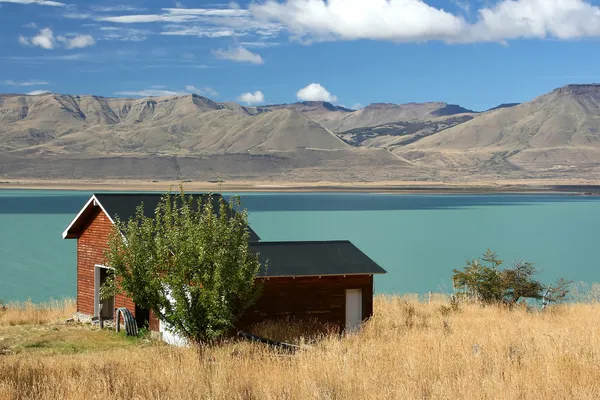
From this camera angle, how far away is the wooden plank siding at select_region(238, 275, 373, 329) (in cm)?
2383

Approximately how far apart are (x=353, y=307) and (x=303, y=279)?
6.07 ft

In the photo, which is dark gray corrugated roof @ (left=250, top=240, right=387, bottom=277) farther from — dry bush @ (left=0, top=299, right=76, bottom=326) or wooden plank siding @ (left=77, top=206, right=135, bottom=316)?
dry bush @ (left=0, top=299, right=76, bottom=326)

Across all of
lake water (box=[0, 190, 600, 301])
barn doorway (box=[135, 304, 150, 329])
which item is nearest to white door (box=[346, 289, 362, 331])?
barn doorway (box=[135, 304, 150, 329])

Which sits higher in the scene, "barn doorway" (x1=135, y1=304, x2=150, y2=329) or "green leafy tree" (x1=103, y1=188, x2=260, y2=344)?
"green leafy tree" (x1=103, y1=188, x2=260, y2=344)

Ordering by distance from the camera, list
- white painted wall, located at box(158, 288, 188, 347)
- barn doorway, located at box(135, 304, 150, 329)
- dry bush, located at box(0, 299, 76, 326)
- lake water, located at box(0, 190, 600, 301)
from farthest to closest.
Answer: lake water, located at box(0, 190, 600, 301) → dry bush, located at box(0, 299, 76, 326) → barn doorway, located at box(135, 304, 150, 329) → white painted wall, located at box(158, 288, 188, 347)

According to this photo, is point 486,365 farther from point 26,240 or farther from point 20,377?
point 26,240

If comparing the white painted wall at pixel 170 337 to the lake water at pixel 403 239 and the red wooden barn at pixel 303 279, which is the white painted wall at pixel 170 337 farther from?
the lake water at pixel 403 239

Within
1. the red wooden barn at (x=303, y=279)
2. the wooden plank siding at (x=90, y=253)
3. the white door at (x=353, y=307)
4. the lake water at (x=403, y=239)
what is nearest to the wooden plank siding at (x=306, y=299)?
the red wooden barn at (x=303, y=279)

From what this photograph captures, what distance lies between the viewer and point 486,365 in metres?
14.5

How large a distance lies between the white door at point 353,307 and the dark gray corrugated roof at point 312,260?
0.80 meters

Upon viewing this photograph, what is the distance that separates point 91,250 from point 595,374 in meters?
18.9

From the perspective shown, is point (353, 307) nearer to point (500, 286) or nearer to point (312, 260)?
point (312, 260)

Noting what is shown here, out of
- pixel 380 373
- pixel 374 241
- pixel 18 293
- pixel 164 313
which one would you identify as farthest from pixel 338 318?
pixel 374 241

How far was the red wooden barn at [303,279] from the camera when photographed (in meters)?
24.0
